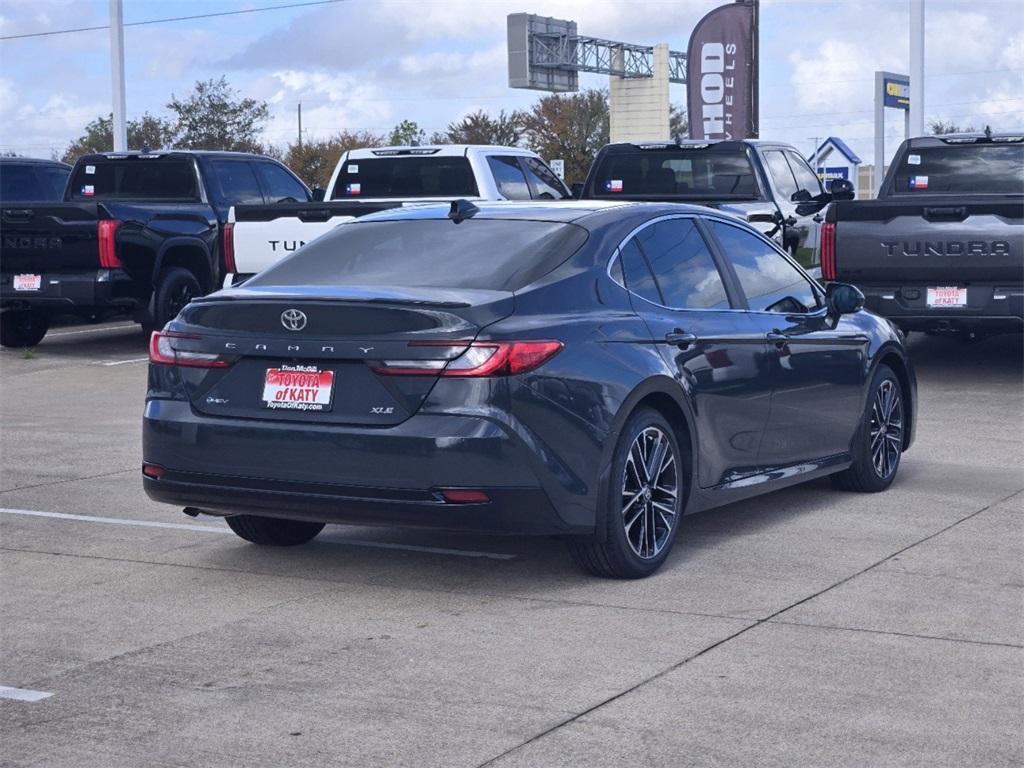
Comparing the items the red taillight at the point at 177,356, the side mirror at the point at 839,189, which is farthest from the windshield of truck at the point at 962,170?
the red taillight at the point at 177,356

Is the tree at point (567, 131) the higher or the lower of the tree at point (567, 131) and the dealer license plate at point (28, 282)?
the higher

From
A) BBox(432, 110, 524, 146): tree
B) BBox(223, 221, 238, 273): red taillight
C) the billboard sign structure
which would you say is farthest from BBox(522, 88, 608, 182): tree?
BBox(223, 221, 238, 273): red taillight

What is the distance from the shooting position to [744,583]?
689 centimetres

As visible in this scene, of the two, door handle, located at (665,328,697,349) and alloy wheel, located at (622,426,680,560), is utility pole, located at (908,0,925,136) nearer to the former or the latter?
door handle, located at (665,328,697,349)

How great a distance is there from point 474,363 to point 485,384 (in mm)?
90

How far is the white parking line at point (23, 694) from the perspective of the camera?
531 cm

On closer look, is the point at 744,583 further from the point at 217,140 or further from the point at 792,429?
the point at 217,140

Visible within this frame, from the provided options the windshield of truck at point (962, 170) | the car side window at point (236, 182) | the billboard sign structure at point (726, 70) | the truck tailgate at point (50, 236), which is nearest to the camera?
the windshield of truck at point (962, 170)

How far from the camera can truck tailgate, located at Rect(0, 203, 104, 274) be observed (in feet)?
54.6

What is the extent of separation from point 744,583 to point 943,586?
0.80 metres

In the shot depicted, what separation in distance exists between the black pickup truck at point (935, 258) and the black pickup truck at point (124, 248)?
19.1 feet

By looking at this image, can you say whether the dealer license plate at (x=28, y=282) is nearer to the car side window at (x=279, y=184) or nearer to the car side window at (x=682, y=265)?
the car side window at (x=279, y=184)

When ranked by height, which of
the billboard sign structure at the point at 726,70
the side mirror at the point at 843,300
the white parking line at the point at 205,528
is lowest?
the white parking line at the point at 205,528

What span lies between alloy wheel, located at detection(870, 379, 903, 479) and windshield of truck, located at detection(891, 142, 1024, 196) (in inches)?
246
